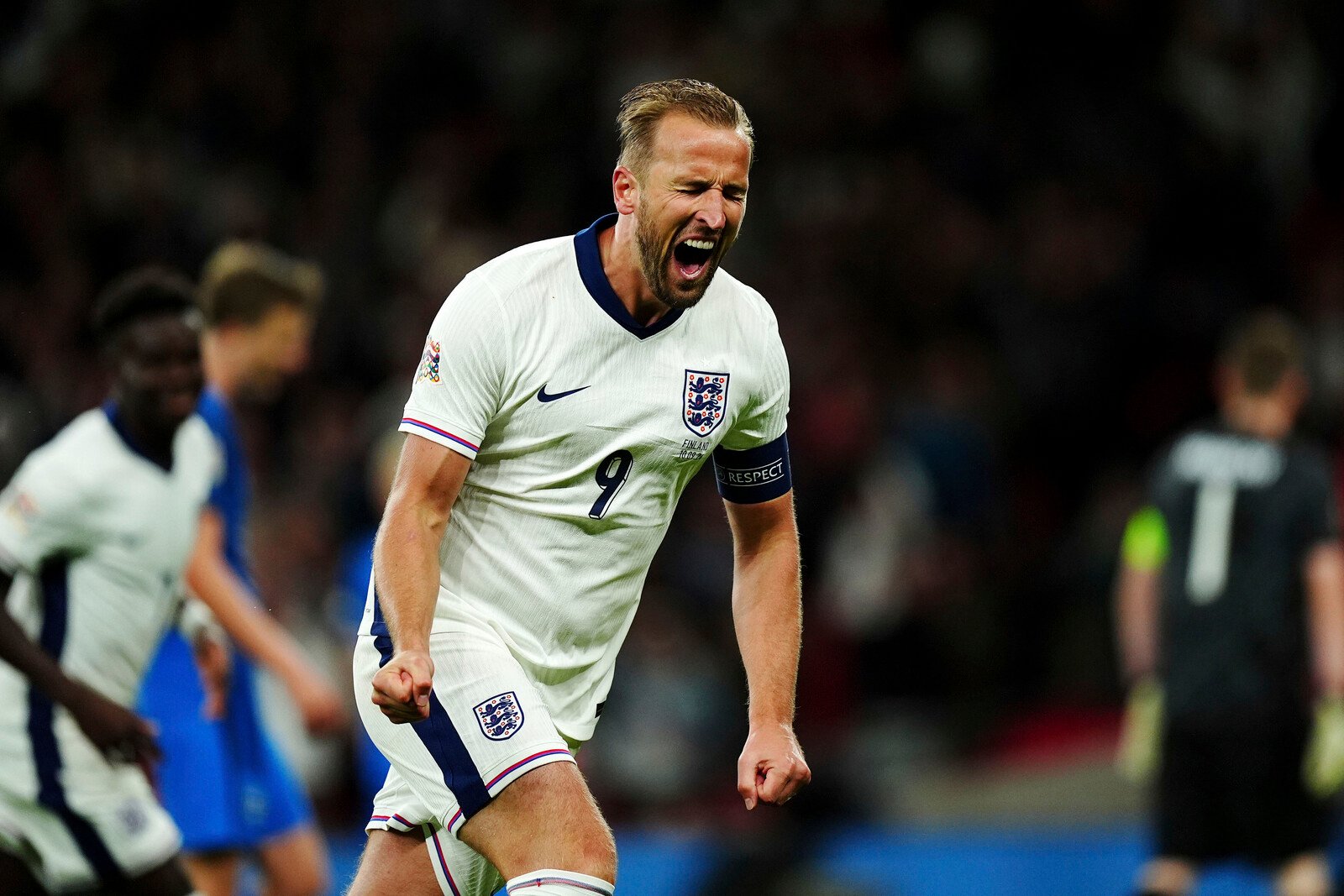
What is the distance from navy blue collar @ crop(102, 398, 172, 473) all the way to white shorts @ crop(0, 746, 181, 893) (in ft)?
2.65

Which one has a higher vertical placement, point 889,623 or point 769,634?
point 769,634

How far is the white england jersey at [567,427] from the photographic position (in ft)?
12.6

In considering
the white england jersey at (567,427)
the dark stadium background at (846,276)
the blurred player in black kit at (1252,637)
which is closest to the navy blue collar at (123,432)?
the white england jersey at (567,427)

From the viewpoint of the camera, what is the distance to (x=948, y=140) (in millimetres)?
12086

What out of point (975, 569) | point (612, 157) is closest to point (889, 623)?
point (975, 569)

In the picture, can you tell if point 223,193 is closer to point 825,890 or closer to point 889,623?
point 889,623

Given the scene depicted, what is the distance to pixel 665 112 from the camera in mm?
3854

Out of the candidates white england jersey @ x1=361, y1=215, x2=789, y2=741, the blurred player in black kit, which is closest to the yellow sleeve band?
the blurred player in black kit

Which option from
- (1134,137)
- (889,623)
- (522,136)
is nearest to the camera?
(889,623)

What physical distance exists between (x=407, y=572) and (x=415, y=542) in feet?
0.22

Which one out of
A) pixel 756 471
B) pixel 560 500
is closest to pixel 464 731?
pixel 560 500

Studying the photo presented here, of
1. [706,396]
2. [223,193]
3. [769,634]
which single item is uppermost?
[223,193]

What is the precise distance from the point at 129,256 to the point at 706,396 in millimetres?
9331

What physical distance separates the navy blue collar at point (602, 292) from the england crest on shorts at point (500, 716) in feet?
2.65
